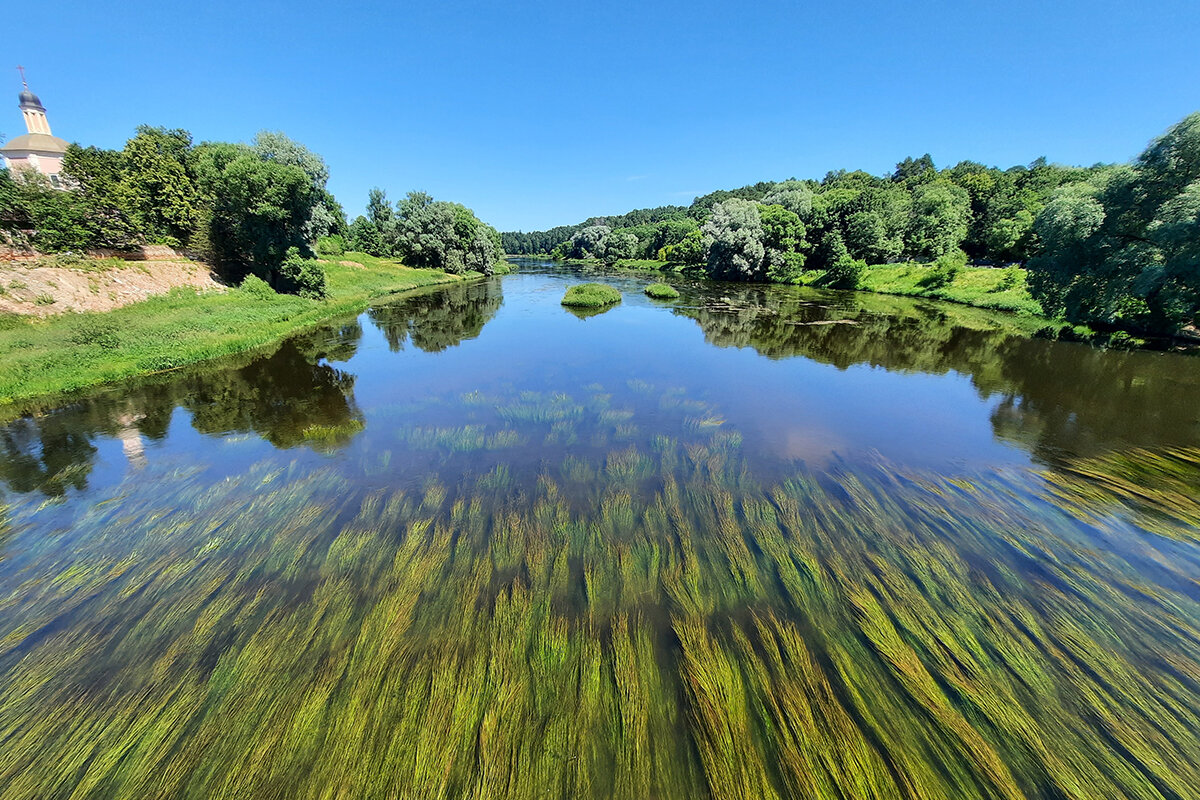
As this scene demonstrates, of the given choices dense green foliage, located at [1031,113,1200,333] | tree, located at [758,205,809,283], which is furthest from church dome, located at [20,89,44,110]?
dense green foliage, located at [1031,113,1200,333]

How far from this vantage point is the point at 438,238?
230 feet

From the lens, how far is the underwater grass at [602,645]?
4.69 m

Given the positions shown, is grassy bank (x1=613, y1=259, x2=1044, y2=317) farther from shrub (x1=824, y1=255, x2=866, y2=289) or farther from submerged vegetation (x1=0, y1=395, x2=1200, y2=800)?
submerged vegetation (x1=0, y1=395, x2=1200, y2=800)

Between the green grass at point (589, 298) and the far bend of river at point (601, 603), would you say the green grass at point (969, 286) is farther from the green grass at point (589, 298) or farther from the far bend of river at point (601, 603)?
the green grass at point (589, 298)

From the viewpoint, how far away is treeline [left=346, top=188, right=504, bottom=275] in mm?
69625

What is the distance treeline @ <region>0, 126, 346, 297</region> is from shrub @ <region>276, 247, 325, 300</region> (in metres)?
0.08

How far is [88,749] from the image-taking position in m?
4.82

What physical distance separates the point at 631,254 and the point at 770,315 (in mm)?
97156

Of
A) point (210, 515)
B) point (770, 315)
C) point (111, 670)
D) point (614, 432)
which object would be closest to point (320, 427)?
point (210, 515)

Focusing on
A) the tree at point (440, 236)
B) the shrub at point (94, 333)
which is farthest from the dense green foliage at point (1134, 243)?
the tree at point (440, 236)

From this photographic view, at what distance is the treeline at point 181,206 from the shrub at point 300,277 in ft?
0.27

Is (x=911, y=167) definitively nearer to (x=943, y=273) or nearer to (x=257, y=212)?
(x=943, y=273)

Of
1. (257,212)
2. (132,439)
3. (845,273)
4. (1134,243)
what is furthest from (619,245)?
(132,439)

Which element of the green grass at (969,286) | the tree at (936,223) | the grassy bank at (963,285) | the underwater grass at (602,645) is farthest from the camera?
the tree at (936,223)
